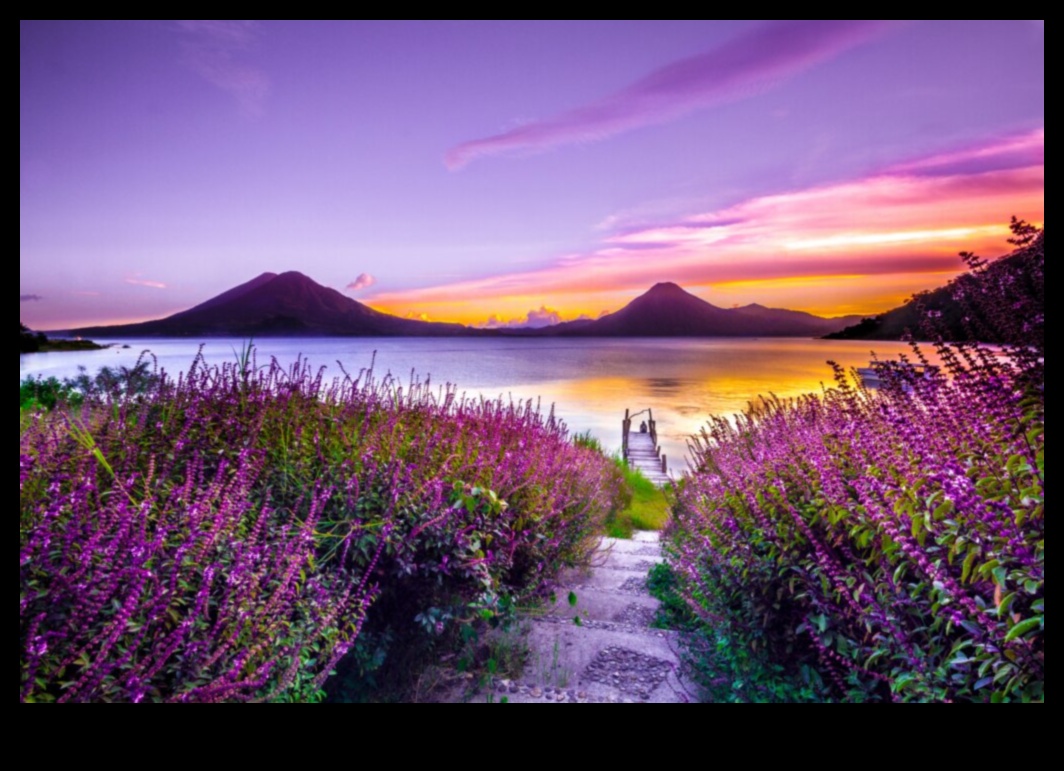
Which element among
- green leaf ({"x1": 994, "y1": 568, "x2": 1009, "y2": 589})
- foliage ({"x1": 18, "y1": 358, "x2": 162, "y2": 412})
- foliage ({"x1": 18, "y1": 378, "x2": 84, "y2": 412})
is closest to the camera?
green leaf ({"x1": 994, "y1": 568, "x2": 1009, "y2": 589})

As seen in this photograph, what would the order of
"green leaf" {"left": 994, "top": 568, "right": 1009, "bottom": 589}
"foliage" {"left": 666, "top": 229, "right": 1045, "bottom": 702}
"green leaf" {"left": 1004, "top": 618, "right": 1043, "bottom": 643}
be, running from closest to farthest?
"green leaf" {"left": 1004, "top": 618, "right": 1043, "bottom": 643}, "green leaf" {"left": 994, "top": 568, "right": 1009, "bottom": 589}, "foliage" {"left": 666, "top": 229, "right": 1045, "bottom": 702}

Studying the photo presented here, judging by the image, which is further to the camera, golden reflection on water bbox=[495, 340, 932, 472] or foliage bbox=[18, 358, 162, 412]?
golden reflection on water bbox=[495, 340, 932, 472]

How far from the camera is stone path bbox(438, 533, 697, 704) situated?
3.26 metres

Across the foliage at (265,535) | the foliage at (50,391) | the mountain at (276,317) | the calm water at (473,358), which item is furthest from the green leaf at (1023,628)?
the foliage at (50,391)

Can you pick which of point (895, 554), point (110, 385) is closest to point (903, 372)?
point (895, 554)

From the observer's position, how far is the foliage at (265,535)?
167 cm

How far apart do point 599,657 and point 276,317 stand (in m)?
3.06

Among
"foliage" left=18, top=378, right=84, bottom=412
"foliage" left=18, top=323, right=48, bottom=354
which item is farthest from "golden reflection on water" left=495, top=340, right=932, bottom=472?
"foliage" left=18, top=378, right=84, bottom=412

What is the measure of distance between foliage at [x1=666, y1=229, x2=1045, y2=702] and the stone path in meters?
0.30

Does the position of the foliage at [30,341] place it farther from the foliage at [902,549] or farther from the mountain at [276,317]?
the foliage at [902,549]

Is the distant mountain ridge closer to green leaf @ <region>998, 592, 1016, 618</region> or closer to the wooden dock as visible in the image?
green leaf @ <region>998, 592, 1016, 618</region>

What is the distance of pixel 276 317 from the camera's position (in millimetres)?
3701

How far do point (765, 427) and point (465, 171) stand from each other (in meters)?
3.80
